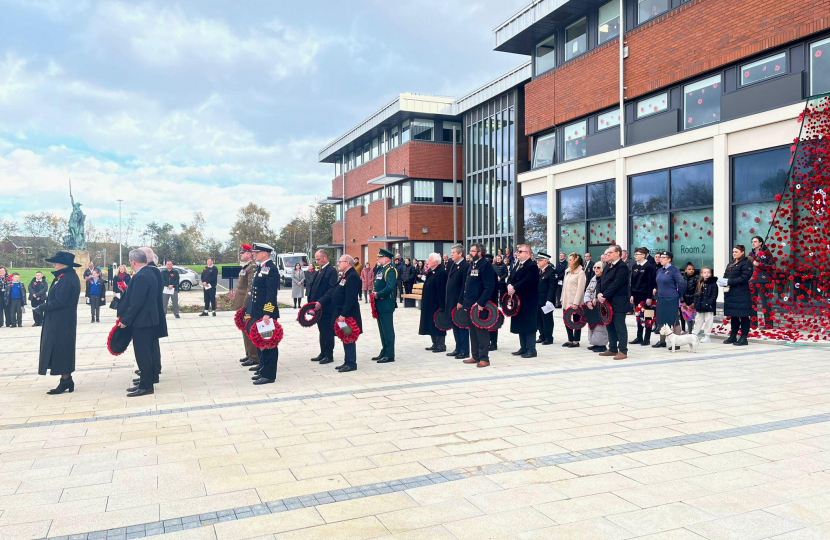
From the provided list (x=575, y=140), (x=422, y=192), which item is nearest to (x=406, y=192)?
(x=422, y=192)

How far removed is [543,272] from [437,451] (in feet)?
23.6

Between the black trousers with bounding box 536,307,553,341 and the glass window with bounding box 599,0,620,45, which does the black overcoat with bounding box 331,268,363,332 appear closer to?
the black trousers with bounding box 536,307,553,341

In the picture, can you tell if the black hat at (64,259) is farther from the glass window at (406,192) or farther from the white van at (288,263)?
the white van at (288,263)

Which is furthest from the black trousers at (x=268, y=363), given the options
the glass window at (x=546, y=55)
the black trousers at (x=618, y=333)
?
the glass window at (x=546, y=55)

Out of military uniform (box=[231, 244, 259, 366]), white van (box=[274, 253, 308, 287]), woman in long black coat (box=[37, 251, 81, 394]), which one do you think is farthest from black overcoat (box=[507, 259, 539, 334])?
white van (box=[274, 253, 308, 287])

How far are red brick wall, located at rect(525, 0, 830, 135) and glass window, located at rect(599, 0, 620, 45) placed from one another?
0.37 m

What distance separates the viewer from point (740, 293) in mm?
10531

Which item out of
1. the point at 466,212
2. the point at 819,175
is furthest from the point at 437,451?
the point at 466,212

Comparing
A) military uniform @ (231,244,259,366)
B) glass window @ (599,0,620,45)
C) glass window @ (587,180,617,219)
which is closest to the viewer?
military uniform @ (231,244,259,366)

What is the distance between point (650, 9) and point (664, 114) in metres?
3.06

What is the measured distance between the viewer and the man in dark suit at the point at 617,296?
31.4ft

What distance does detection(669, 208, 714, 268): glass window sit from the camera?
49.7 feet

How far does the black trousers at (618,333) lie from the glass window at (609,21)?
11904 millimetres

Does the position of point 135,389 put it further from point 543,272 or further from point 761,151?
point 761,151
